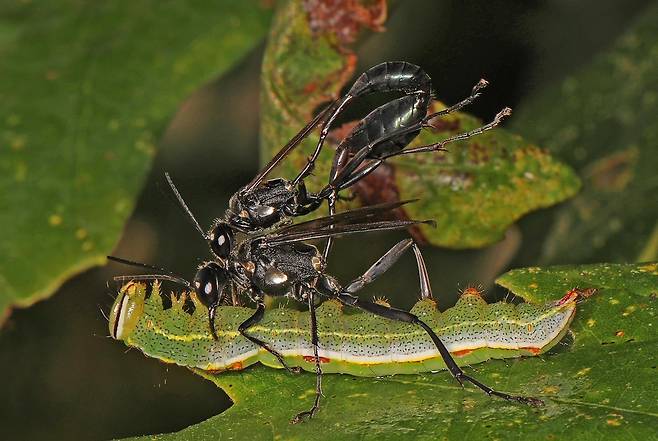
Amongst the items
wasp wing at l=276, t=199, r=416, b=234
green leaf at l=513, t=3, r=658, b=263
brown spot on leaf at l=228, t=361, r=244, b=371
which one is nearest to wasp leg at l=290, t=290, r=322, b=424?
brown spot on leaf at l=228, t=361, r=244, b=371

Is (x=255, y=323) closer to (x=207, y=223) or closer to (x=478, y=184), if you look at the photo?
(x=478, y=184)

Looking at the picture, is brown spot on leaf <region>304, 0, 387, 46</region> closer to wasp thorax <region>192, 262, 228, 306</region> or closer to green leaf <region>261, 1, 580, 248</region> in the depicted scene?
green leaf <region>261, 1, 580, 248</region>

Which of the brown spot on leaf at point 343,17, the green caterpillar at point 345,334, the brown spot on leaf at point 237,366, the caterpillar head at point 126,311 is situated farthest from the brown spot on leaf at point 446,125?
the caterpillar head at point 126,311

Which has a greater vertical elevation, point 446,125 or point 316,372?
point 446,125

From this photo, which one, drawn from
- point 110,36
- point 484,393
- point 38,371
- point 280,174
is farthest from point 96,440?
point 484,393

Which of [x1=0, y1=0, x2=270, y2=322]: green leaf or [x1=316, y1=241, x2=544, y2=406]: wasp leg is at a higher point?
[x1=0, y1=0, x2=270, y2=322]: green leaf

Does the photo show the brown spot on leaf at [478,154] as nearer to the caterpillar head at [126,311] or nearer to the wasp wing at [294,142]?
the wasp wing at [294,142]

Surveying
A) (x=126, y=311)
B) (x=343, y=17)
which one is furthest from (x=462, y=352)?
(x=343, y=17)
